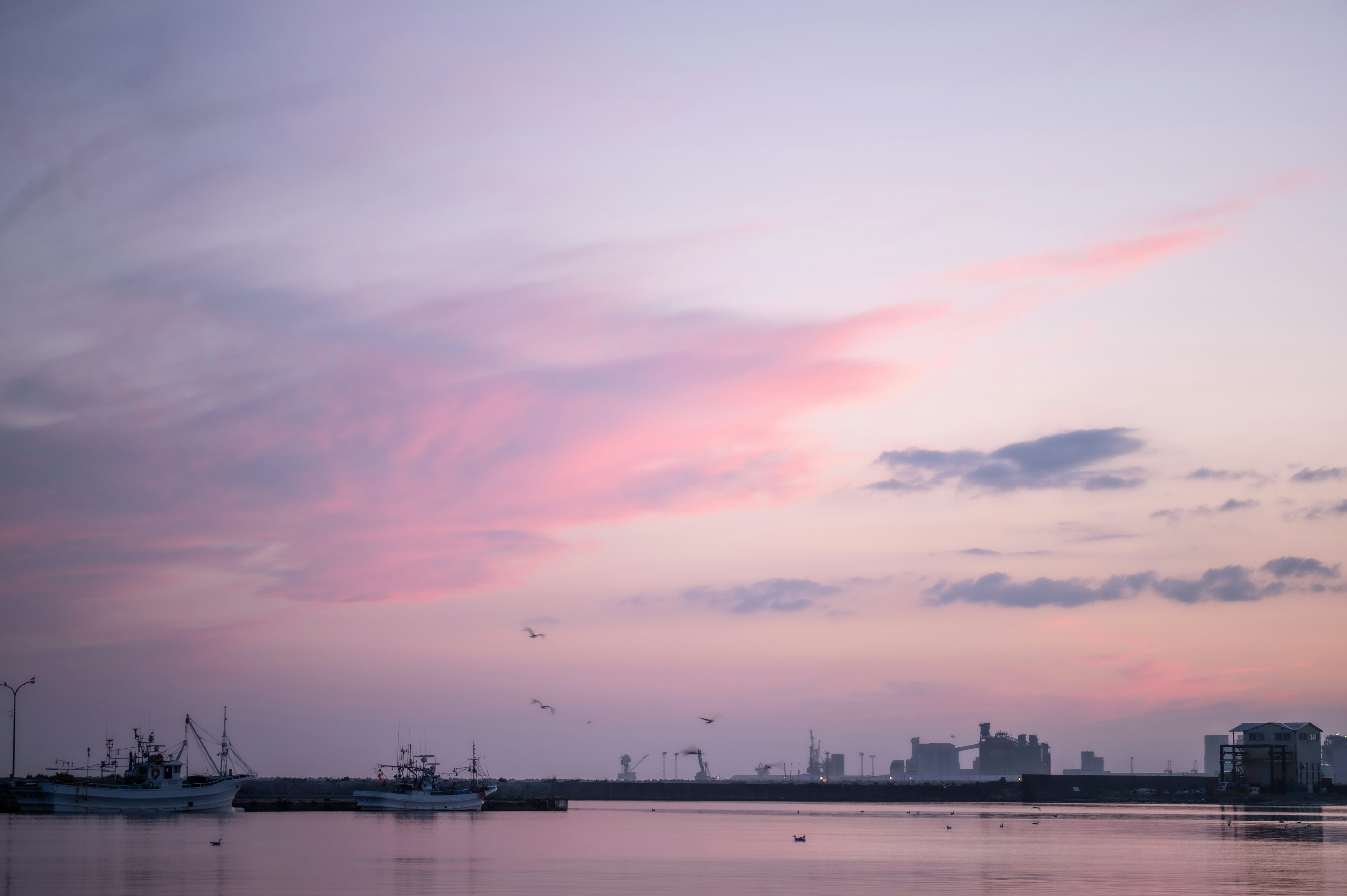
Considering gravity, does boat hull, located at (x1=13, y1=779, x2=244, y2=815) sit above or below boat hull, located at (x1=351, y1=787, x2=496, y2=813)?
above

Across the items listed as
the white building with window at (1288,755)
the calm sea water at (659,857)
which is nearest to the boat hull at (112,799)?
the calm sea water at (659,857)

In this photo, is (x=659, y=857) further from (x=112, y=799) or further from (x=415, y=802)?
(x=415, y=802)

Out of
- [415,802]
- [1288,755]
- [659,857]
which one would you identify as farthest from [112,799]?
[1288,755]

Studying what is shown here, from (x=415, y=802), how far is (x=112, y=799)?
41.0 metres

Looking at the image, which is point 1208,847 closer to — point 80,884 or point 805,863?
point 805,863

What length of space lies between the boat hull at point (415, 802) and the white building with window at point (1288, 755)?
113191 mm

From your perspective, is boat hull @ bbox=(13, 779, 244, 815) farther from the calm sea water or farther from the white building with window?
the white building with window

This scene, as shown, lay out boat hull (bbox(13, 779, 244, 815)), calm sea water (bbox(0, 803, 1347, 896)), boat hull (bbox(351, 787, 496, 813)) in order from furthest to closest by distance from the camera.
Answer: boat hull (bbox(351, 787, 496, 813)) < boat hull (bbox(13, 779, 244, 815)) < calm sea water (bbox(0, 803, 1347, 896))

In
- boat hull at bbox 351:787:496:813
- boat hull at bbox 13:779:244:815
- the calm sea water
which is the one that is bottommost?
boat hull at bbox 351:787:496:813

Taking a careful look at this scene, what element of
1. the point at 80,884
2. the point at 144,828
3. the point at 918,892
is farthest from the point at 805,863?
the point at 144,828

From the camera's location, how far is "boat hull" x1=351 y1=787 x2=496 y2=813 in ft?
546

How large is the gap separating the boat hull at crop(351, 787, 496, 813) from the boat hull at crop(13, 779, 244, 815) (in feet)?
98.8

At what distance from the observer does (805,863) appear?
71625 millimetres

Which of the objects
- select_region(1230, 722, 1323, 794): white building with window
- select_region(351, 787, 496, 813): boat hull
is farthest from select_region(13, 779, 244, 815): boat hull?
select_region(1230, 722, 1323, 794): white building with window
